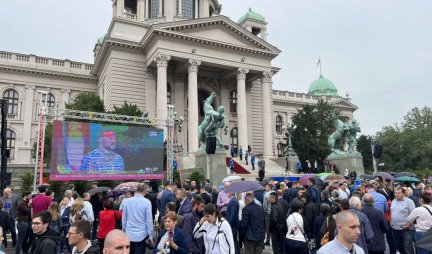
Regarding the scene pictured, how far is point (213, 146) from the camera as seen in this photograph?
742 inches

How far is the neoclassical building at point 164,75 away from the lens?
36.2 metres

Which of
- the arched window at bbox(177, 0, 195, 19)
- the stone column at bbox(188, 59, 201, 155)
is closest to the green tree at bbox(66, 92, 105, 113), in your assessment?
the stone column at bbox(188, 59, 201, 155)

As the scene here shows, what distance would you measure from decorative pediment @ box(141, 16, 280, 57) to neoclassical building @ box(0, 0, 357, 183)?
0.10m

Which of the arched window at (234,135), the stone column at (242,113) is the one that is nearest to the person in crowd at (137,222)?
the stone column at (242,113)

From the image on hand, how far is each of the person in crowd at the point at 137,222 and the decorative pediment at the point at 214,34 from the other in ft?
95.4

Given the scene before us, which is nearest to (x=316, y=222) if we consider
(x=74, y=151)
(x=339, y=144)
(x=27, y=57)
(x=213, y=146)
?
(x=213, y=146)

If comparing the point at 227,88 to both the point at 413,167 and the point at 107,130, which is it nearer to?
the point at 107,130

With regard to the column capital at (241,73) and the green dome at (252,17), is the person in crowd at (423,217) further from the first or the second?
the green dome at (252,17)

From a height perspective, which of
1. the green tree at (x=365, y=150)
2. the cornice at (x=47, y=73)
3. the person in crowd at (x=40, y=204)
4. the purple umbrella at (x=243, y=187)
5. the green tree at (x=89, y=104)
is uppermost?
the cornice at (x=47, y=73)

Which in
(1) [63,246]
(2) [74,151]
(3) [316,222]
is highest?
(2) [74,151]

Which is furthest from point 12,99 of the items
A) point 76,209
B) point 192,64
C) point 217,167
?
point 76,209

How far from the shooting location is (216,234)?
5.61 metres

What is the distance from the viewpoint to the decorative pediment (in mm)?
35375

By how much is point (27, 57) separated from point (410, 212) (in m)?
44.5
